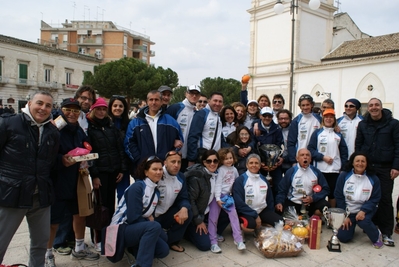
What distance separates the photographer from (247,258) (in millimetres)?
4016

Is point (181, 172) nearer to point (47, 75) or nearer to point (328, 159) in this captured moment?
point (328, 159)

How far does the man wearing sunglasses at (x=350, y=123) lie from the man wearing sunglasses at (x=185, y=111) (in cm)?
262

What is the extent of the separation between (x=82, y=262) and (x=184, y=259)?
124cm

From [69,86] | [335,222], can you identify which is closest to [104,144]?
[335,222]

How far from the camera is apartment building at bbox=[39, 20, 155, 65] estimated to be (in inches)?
2360

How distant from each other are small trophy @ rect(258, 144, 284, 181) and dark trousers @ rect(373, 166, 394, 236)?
5.03ft

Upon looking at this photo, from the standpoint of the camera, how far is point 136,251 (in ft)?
11.7

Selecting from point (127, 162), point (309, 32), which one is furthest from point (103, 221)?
point (309, 32)

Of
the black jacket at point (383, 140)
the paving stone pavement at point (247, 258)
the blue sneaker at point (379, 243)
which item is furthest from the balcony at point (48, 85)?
the blue sneaker at point (379, 243)

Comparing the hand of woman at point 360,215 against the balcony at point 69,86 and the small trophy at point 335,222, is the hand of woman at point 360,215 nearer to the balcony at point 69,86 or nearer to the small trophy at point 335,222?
the small trophy at point 335,222

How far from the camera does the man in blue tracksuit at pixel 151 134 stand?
4.43 m

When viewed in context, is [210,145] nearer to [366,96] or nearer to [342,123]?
[342,123]

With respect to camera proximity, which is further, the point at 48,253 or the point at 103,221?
the point at 103,221

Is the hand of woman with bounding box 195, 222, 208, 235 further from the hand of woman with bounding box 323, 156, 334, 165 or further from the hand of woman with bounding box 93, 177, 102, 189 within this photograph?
the hand of woman with bounding box 323, 156, 334, 165
